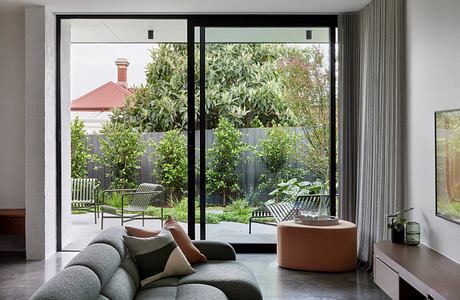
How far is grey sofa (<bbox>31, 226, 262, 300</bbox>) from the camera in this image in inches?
106

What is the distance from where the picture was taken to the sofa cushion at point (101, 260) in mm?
3082

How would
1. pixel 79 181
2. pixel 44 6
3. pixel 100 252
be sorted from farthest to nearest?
pixel 79 181
pixel 44 6
pixel 100 252

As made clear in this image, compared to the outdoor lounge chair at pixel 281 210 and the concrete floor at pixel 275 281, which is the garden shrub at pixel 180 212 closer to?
the outdoor lounge chair at pixel 281 210

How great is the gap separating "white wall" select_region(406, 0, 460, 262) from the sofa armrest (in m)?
1.54

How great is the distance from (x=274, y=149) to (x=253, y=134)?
298 millimetres

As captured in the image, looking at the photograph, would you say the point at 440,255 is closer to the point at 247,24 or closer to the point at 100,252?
the point at 100,252

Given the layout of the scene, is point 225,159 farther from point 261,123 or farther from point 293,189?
point 293,189

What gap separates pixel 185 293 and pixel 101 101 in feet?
17.0

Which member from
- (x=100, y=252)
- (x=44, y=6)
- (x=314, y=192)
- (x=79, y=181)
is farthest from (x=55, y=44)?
(x=100, y=252)

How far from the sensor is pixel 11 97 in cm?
661

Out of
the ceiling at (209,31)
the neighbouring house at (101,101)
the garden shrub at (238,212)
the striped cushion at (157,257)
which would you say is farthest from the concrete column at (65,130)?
the striped cushion at (157,257)

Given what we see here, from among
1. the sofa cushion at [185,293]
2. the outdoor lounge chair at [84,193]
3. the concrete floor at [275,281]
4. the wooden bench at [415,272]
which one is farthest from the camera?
the outdoor lounge chair at [84,193]

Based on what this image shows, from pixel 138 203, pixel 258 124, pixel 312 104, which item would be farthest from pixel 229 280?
pixel 138 203

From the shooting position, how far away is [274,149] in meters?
6.74
